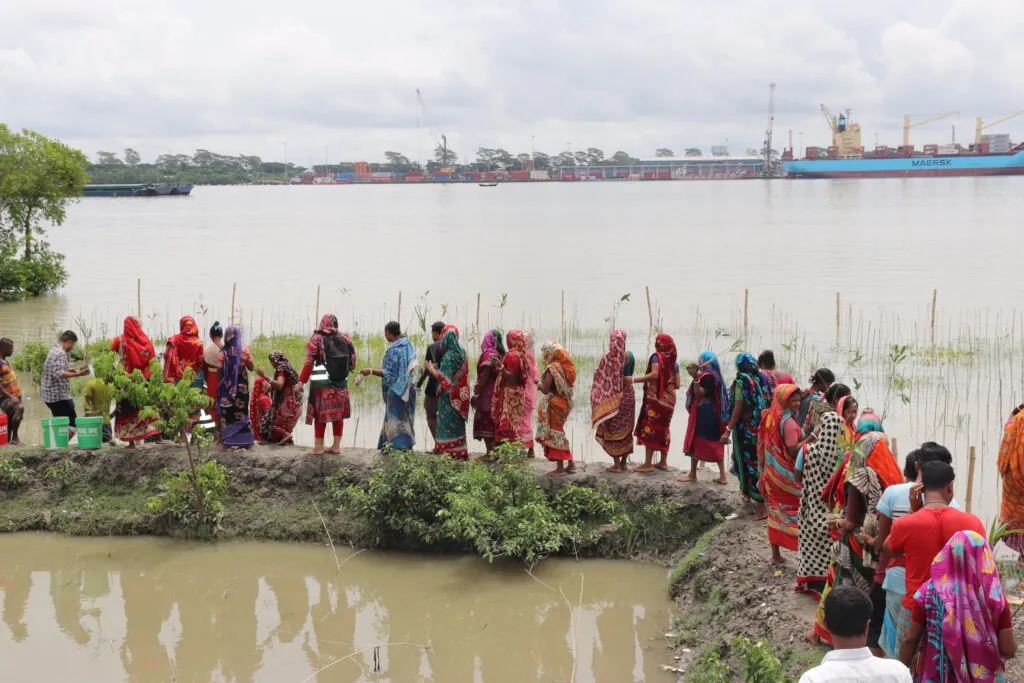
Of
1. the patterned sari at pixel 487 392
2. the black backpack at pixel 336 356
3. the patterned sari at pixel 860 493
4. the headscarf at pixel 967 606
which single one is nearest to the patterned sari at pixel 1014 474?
the patterned sari at pixel 860 493

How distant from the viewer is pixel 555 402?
24.3 feet

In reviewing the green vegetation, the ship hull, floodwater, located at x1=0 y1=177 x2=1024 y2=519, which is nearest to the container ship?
the ship hull

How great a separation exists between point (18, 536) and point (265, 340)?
814 centimetres

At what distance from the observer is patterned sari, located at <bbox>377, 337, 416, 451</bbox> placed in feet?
24.8

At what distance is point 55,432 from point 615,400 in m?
4.99

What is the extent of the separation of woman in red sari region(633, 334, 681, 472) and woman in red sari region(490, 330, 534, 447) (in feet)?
2.91

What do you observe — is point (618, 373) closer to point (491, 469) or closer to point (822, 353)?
point (491, 469)

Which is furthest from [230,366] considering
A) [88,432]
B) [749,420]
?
[749,420]

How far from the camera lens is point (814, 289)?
22781 mm

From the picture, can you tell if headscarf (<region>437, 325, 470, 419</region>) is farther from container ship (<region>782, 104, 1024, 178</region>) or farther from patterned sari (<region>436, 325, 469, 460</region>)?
container ship (<region>782, 104, 1024, 178</region>)

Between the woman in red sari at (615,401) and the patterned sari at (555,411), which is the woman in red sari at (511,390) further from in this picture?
the woman in red sari at (615,401)

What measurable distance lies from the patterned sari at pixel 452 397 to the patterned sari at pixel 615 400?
3.41 feet

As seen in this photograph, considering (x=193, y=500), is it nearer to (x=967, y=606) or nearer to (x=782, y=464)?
(x=782, y=464)

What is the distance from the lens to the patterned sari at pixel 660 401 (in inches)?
285
